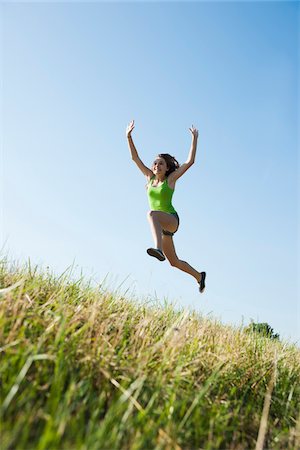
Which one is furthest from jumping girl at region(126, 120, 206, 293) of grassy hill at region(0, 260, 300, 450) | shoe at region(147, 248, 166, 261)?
grassy hill at region(0, 260, 300, 450)

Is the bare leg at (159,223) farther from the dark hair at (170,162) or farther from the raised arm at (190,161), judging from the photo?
the dark hair at (170,162)

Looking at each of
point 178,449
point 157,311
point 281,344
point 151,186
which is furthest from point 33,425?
point 151,186

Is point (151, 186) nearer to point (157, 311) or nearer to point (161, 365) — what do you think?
point (157, 311)

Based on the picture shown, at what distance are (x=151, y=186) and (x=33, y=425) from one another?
203 inches

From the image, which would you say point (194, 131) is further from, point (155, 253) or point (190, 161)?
point (155, 253)

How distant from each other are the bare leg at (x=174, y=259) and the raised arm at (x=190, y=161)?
0.97 metres

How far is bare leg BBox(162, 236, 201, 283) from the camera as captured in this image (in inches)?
280

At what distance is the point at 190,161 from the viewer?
281 inches

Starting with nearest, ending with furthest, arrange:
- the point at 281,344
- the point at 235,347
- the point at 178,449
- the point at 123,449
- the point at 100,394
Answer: the point at 123,449, the point at 178,449, the point at 100,394, the point at 235,347, the point at 281,344

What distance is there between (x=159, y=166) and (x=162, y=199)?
0.65 metres

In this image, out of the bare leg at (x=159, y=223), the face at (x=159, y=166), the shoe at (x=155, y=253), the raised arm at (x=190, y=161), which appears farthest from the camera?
the face at (x=159, y=166)

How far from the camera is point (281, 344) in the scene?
19.4ft

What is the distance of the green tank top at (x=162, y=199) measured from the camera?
6.93 metres

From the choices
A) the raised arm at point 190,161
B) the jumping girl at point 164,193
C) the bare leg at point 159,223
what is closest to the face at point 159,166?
the jumping girl at point 164,193
